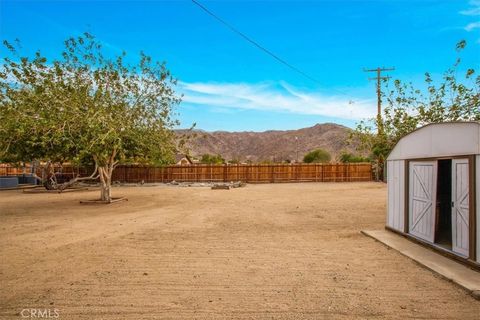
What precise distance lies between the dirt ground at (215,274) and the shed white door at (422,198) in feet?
3.70

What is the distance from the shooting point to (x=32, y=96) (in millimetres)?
13266

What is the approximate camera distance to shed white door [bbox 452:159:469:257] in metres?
6.06

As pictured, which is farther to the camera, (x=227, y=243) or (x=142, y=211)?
(x=142, y=211)

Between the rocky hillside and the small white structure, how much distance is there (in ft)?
233

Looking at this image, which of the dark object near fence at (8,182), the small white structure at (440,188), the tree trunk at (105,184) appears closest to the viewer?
the small white structure at (440,188)

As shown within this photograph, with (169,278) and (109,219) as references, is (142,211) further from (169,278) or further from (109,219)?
(169,278)

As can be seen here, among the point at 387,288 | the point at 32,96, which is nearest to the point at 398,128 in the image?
the point at 387,288

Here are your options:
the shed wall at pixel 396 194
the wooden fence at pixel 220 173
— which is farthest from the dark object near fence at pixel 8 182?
the shed wall at pixel 396 194

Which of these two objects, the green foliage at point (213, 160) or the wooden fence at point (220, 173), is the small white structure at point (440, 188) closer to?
the wooden fence at point (220, 173)

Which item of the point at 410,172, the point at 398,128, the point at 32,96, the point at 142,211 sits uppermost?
the point at 32,96

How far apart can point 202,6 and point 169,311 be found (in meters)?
9.38

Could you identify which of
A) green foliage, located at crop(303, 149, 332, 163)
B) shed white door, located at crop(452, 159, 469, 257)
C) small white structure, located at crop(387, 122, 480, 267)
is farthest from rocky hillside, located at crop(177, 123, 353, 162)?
shed white door, located at crop(452, 159, 469, 257)

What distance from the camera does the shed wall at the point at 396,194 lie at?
8586mm

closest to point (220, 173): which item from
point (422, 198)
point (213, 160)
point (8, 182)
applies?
point (8, 182)
